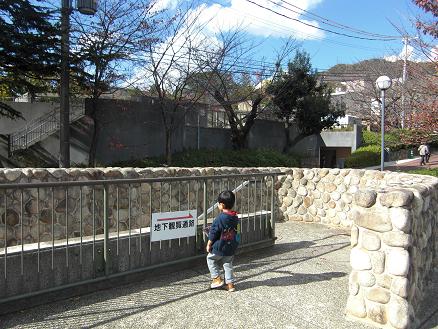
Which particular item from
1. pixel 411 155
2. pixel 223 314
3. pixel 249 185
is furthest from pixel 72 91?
pixel 411 155

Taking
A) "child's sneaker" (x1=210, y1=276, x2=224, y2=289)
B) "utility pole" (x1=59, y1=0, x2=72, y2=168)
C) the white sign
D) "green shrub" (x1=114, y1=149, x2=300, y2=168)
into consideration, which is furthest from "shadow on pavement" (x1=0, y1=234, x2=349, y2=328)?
"green shrub" (x1=114, y1=149, x2=300, y2=168)

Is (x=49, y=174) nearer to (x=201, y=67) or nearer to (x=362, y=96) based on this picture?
(x=201, y=67)

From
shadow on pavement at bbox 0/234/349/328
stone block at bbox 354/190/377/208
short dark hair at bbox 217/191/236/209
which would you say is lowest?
shadow on pavement at bbox 0/234/349/328

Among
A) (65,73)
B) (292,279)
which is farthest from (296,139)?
(292,279)

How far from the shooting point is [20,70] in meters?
13.4

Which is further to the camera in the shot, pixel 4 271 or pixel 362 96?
pixel 362 96

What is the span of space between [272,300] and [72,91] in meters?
13.5

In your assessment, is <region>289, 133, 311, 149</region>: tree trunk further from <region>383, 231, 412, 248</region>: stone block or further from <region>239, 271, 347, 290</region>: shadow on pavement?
<region>383, 231, 412, 248</region>: stone block

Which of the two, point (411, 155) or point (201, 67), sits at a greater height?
point (201, 67)

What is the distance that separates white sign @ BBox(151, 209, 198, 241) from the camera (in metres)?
5.07

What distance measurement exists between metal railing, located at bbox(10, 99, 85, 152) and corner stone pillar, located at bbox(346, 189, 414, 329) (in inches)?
545

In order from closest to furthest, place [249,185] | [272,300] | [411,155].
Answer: [272,300] < [249,185] < [411,155]

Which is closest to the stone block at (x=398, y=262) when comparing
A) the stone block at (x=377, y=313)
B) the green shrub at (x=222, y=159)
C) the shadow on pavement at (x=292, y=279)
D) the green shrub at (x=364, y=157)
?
the stone block at (x=377, y=313)

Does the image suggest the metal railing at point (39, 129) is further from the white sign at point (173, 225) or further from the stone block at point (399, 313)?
the stone block at point (399, 313)
